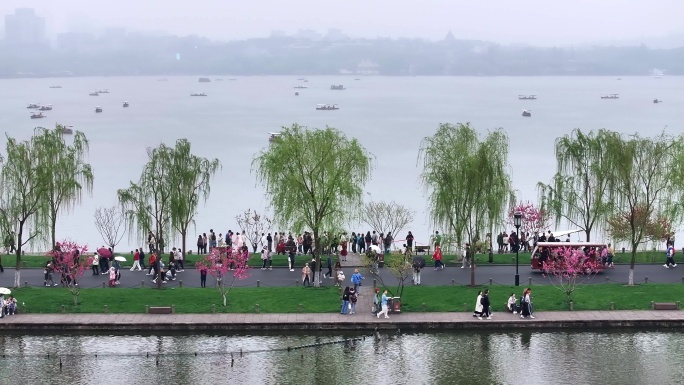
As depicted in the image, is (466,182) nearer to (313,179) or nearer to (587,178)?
(313,179)

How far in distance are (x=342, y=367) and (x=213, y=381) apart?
5.06m

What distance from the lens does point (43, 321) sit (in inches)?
1833

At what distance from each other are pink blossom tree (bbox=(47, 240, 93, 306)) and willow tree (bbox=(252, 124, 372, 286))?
1080 centimetres

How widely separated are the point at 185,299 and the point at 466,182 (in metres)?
16.1

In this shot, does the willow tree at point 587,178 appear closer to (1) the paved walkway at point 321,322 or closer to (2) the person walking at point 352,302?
(1) the paved walkway at point 321,322

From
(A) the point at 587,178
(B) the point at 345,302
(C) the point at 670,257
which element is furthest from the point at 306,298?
(A) the point at 587,178

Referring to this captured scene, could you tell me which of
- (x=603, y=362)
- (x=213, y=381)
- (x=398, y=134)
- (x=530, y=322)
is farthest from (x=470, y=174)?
(x=398, y=134)

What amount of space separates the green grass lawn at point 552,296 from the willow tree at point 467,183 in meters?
2.23

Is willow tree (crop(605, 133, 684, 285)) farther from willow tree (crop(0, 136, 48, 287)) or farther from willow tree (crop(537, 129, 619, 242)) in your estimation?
willow tree (crop(0, 136, 48, 287))

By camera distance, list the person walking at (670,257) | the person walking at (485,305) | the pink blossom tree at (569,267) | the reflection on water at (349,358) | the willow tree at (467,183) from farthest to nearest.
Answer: the person walking at (670,257) < the willow tree at (467,183) < the pink blossom tree at (569,267) < the person walking at (485,305) < the reflection on water at (349,358)

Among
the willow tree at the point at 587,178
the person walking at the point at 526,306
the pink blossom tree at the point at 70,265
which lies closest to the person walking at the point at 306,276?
the pink blossom tree at the point at 70,265

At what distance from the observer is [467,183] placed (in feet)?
185

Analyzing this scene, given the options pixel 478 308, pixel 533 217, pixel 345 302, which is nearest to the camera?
pixel 478 308

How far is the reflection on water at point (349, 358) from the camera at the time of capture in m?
Answer: 39.4
